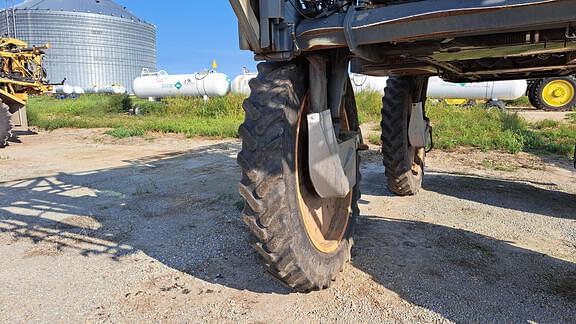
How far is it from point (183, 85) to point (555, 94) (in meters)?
16.6

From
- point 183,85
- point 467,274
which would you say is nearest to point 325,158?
point 467,274

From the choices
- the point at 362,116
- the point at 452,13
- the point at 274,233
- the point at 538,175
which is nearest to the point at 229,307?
the point at 274,233

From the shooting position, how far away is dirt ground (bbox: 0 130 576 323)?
2277 millimetres

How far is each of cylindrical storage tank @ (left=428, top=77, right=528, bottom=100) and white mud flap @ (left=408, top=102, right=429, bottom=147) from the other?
14.2 meters

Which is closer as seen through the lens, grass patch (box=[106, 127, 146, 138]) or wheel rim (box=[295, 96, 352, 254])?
wheel rim (box=[295, 96, 352, 254])

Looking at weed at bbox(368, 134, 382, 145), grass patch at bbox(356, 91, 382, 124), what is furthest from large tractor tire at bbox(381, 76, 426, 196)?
grass patch at bbox(356, 91, 382, 124)

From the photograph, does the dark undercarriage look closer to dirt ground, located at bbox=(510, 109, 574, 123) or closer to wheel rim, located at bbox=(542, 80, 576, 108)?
dirt ground, located at bbox=(510, 109, 574, 123)

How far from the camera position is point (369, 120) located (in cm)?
1440

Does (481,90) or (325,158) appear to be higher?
(481,90)

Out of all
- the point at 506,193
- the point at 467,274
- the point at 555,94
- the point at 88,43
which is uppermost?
the point at 88,43

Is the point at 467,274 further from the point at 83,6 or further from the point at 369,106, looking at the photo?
the point at 83,6

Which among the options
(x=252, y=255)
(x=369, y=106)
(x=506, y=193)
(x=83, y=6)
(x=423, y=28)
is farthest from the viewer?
(x=83, y=6)

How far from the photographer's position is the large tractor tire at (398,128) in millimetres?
4258

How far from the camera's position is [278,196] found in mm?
2045
